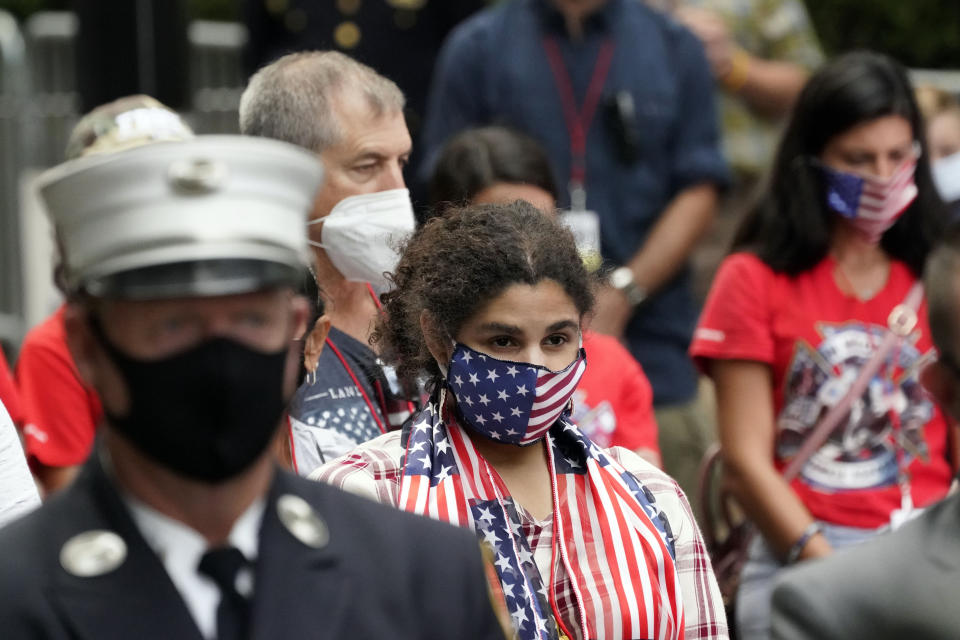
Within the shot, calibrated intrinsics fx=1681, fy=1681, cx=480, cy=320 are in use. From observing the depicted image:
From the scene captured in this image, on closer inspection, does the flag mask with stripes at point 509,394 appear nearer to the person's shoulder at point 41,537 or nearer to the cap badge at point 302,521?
the cap badge at point 302,521

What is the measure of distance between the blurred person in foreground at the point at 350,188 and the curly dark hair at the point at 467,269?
0.70 ft

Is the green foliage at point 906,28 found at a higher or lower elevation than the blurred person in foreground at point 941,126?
lower

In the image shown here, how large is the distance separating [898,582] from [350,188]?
2.23 meters

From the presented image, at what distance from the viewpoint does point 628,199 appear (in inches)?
249

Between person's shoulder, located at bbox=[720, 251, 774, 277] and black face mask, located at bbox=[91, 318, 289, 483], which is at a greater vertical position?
black face mask, located at bbox=[91, 318, 289, 483]

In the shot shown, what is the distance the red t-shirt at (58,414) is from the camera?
461 centimetres

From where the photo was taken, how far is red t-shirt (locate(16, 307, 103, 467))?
15.1 ft

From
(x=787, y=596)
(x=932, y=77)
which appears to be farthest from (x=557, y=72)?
(x=787, y=596)

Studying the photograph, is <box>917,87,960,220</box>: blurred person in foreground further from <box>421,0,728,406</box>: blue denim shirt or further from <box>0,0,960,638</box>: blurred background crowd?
<box>421,0,728,406</box>: blue denim shirt

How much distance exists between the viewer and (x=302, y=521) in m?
2.39

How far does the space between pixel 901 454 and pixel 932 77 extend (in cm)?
418

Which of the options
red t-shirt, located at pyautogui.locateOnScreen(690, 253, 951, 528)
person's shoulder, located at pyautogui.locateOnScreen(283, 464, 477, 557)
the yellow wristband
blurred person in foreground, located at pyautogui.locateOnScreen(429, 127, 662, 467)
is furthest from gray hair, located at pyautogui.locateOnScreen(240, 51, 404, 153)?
the yellow wristband

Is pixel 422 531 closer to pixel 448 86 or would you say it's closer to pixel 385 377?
pixel 385 377

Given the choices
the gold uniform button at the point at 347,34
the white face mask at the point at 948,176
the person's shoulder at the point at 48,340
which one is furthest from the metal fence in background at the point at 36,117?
the person's shoulder at the point at 48,340
